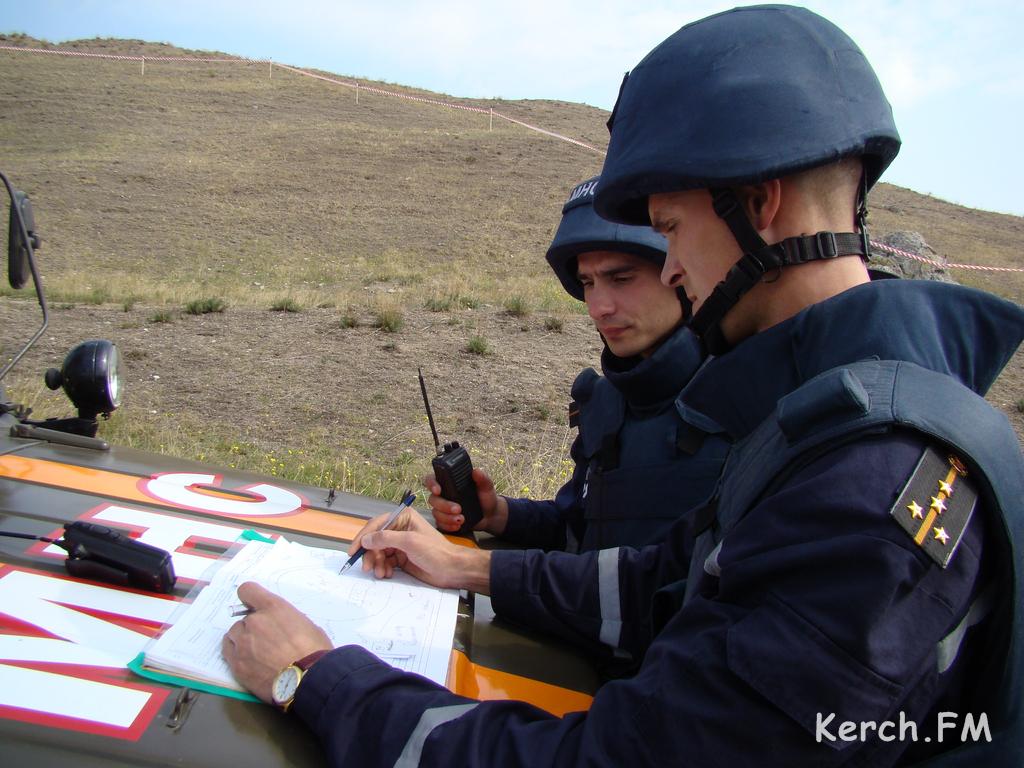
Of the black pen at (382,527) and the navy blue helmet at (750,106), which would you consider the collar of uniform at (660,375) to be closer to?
the black pen at (382,527)

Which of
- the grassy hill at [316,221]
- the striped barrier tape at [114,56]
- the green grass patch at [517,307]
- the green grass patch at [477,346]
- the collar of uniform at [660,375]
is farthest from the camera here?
the striped barrier tape at [114,56]

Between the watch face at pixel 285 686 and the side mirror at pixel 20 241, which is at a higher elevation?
the side mirror at pixel 20 241

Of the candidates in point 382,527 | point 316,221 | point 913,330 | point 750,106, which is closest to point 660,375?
point 382,527

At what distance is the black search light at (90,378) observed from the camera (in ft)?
8.98

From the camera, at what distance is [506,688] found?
5.94 ft

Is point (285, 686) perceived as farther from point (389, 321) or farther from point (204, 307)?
point (204, 307)

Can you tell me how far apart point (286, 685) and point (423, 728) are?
29 centimetres

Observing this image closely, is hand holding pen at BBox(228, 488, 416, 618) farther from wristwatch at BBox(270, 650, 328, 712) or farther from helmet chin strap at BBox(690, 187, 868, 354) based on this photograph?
helmet chin strap at BBox(690, 187, 868, 354)

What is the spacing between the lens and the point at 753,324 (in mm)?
1525

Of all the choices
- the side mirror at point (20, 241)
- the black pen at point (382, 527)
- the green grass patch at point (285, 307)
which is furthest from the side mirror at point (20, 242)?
the green grass patch at point (285, 307)

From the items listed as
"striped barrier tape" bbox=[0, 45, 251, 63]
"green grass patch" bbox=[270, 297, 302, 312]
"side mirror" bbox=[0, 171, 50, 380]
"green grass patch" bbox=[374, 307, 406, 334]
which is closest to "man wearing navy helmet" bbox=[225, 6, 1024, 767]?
"side mirror" bbox=[0, 171, 50, 380]

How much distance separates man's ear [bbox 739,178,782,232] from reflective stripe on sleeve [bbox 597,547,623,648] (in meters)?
1.02

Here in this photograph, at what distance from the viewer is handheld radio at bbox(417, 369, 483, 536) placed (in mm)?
2691

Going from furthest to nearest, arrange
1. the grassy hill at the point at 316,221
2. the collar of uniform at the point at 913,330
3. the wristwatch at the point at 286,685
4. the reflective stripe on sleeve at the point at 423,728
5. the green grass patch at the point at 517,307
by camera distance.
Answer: the green grass patch at the point at 517,307, the grassy hill at the point at 316,221, the wristwatch at the point at 286,685, the reflective stripe on sleeve at the point at 423,728, the collar of uniform at the point at 913,330
